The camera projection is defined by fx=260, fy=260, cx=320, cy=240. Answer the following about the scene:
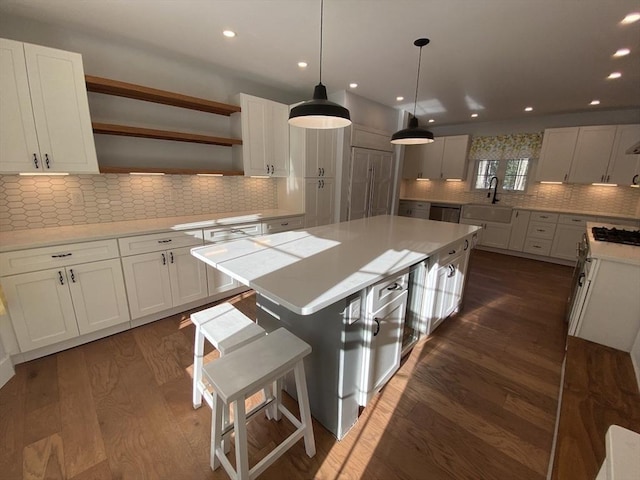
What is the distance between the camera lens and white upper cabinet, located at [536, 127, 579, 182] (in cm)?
442

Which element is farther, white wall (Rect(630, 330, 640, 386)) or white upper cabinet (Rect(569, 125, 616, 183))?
white upper cabinet (Rect(569, 125, 616, 183))

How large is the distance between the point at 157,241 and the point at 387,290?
2110 mm

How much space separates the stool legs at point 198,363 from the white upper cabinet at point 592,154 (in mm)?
6040

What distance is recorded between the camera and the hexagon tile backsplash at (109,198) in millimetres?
2168

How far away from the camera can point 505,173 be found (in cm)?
536

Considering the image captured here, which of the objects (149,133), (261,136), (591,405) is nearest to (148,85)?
(149,133)

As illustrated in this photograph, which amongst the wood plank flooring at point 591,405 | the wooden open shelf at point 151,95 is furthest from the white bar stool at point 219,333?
the wooden open shelf at point 151,95

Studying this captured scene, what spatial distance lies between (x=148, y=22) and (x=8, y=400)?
2873 millimetres

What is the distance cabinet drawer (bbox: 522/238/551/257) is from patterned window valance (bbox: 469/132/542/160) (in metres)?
1.63

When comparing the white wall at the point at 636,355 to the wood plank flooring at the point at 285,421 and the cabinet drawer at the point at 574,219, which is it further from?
the cabinet drawer at the point at 574,219

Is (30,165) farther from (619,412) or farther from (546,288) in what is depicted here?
(546,288)

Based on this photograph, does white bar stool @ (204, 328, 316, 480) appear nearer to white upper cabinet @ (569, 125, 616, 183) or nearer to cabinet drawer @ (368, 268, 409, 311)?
cabinet drawer @ (368, 268, 409, 311)

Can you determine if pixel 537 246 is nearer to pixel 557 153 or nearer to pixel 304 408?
pixel 557 153

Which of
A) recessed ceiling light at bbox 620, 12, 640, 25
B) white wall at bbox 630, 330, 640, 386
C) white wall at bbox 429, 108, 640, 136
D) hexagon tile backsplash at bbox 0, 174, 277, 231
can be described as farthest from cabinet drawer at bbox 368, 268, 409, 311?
white wall at bbox 429, 108, 640, 136
